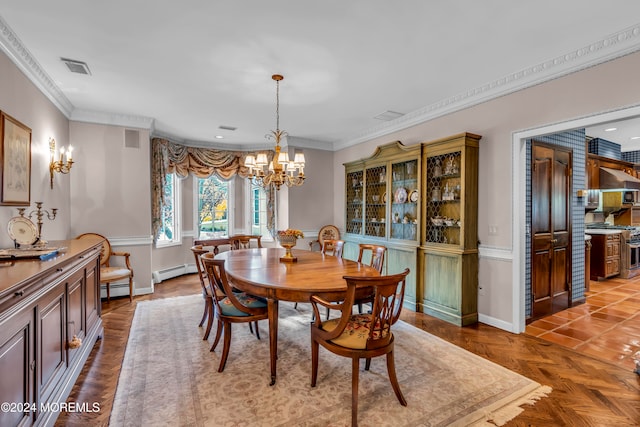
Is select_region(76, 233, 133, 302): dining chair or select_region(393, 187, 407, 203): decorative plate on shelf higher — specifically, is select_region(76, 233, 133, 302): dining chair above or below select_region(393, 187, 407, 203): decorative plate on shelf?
below

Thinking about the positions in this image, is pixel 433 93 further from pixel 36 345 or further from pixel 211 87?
pixel 36 345

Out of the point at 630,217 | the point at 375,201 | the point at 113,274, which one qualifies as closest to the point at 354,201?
the point at 375,201

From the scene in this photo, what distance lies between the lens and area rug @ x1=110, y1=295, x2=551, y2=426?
2.02 m

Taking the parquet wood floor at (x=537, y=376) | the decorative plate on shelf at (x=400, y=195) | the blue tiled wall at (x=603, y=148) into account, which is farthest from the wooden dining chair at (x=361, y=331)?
the blue tiled wall at (x=603, y=148)

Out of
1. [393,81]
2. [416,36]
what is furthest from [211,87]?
[416,36]

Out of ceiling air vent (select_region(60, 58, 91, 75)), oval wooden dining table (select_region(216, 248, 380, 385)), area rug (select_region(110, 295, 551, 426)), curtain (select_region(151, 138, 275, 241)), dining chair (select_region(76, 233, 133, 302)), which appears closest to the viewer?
area rug (select_region(110, 295, 551, 426))

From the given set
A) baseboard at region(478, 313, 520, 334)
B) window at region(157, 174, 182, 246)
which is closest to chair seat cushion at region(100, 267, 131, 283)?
window at region(157, 174, 182, 246)

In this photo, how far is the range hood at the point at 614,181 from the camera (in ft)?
19.7

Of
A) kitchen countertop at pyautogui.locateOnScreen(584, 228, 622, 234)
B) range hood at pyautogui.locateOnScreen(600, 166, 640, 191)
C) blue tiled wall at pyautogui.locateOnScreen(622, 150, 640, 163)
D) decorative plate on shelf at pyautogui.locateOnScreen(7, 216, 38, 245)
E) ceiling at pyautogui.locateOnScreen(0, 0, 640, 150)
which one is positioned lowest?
kitchen countertop at pyautogui.locateOnScreen(584, 228, 622, 234)

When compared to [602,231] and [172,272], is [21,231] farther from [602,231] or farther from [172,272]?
[602,231]

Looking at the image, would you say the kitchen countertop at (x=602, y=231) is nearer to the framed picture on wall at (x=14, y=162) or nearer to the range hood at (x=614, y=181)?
the range hood at (x=614, y=181)

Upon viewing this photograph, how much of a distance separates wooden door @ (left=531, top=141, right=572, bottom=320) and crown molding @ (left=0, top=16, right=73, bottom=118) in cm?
505

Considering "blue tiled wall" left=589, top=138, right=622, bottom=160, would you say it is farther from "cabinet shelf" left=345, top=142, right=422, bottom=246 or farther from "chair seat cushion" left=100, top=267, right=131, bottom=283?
"chair seat cushion" left=100, top=267, right=131, bottom=283

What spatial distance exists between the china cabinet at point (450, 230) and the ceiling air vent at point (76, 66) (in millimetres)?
3859
